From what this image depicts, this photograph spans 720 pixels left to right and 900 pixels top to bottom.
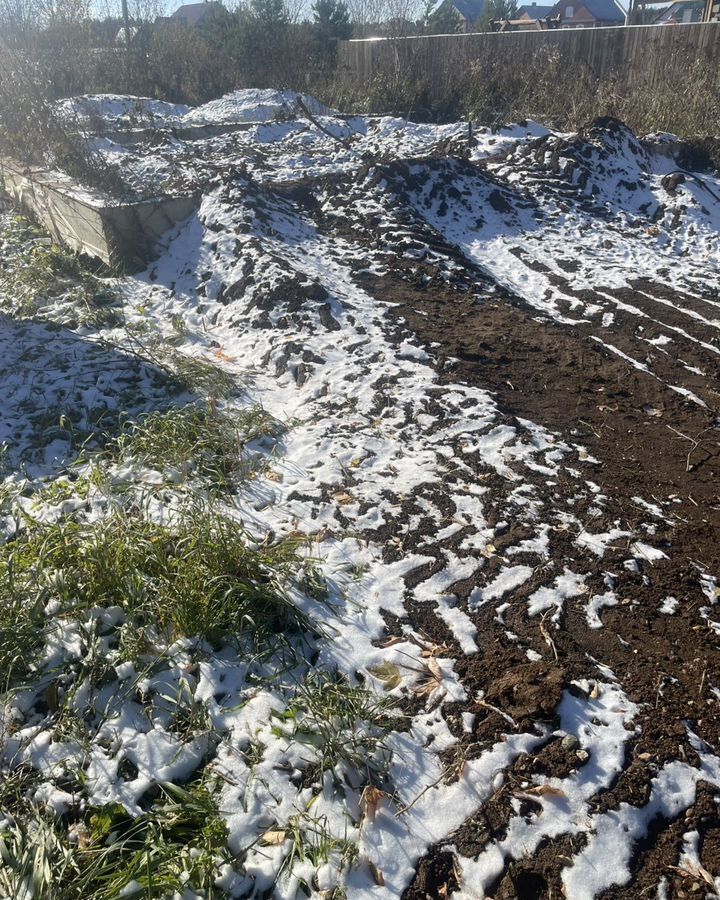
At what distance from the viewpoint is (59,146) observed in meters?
9.09

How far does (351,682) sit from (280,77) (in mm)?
16447

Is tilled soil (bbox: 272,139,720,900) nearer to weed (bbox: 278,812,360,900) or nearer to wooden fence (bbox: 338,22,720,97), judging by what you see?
weed (bbox: 278,812,360,900)

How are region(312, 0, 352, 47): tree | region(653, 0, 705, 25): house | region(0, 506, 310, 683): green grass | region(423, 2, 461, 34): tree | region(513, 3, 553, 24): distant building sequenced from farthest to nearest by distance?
region(513, 3, 553, 24): distant building → region(653, 0, 705, 25): house → region(423, 2, 461, 34): tree → region(312, 0, 352, 47): tree → region(0, 506, 310, 683): green grass

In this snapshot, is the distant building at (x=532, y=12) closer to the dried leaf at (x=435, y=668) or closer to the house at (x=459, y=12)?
the house at (x=459, y=12)

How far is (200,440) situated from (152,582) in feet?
4.44

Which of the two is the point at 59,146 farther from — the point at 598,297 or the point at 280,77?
the point at 280,77

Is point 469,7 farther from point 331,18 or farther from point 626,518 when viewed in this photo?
point 626,518

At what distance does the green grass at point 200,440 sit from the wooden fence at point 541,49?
38.4 feet

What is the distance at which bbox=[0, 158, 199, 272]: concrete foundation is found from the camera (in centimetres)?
707

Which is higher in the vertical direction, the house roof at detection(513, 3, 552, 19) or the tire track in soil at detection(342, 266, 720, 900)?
the house roof at detection(513, 3, 552, 19)

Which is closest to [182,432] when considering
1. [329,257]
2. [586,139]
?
[329,257]

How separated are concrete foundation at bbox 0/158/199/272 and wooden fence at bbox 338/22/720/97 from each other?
8.45m

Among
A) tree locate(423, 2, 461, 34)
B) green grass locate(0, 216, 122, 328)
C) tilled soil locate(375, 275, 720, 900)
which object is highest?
tree locate(423, 2, 461, 34)

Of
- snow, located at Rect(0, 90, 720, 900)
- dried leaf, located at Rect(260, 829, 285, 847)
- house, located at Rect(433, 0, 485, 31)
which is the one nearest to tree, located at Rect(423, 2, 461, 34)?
house, located at Rect(433, 0, 485, 31)
